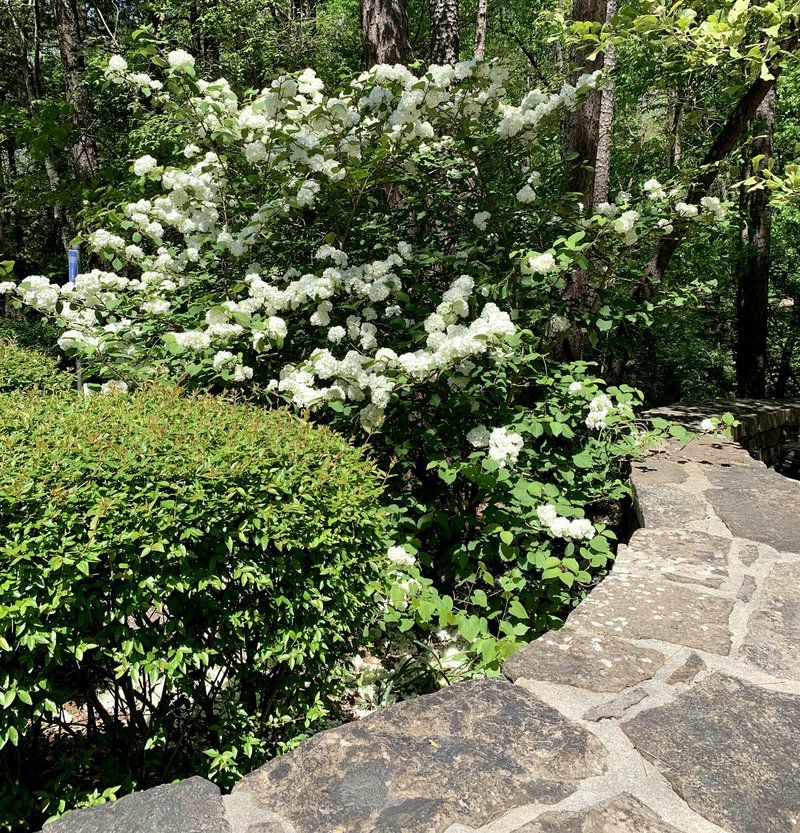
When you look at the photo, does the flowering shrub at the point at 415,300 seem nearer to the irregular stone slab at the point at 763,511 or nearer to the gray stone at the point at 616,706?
the irregular stone slab at the point at 763,511

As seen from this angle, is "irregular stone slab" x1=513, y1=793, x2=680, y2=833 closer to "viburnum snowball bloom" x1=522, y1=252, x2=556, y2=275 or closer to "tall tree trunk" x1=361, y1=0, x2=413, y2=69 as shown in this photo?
"viburnum snowball bloom" x1=522, y1=252, x2=556, y2=275

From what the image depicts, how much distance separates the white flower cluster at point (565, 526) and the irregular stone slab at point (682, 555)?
18 centimetres

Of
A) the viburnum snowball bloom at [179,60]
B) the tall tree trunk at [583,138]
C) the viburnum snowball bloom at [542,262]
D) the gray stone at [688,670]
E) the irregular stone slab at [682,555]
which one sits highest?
the viburnum snowball bloom at [179,60]

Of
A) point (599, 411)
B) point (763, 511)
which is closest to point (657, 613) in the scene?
point (599, 411)

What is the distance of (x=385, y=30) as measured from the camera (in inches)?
202

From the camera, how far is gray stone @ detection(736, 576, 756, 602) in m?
2.55

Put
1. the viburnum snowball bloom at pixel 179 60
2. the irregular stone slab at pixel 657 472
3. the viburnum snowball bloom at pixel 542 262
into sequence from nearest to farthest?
the viburnum snowball bloom at pixel 542 262
the viburnum snowball bloom at pixel 179 60
the irregular stone slab at pixel 657 472

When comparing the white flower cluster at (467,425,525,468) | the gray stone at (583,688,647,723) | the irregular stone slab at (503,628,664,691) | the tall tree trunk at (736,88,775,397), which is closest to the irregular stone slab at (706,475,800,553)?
the white flower cluster at (467,425,525,468)

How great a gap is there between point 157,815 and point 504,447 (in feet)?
6.28

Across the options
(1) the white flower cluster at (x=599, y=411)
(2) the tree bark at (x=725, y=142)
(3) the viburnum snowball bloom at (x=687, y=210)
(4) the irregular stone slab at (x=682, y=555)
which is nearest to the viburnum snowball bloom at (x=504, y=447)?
(1) the white flower cluster at (x=599, y=411)

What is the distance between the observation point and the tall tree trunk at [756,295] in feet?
26.0

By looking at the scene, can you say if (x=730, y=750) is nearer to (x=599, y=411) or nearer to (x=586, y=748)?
(x=586, y=748)

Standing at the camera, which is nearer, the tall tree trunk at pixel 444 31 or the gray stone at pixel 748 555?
the gray stone at pixel 748 555

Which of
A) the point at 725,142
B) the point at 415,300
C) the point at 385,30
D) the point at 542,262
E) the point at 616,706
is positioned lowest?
the point at 616,706
